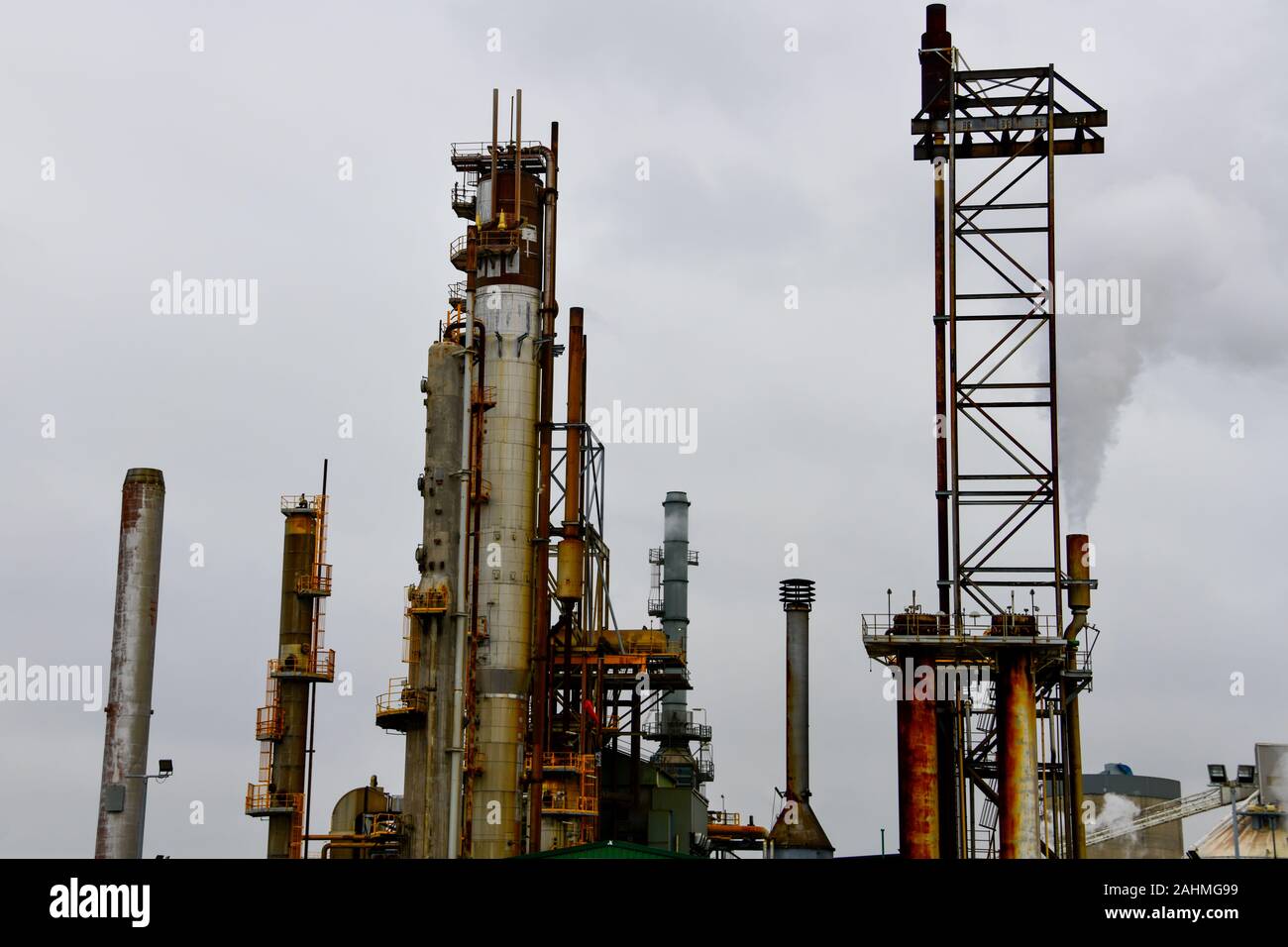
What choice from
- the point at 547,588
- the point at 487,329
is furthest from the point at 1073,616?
the point at 487,329

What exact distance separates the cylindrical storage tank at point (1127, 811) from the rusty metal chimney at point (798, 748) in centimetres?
3129

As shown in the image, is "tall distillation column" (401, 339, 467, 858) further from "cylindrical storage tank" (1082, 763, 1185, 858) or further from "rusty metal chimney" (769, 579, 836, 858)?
"cylindrical storage tank" (1082, 763, 1185, 858)

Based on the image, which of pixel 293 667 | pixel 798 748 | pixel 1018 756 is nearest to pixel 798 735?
pixel 798 748

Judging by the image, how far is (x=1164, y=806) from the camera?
111375 mm

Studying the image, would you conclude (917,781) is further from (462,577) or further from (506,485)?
(506,485)

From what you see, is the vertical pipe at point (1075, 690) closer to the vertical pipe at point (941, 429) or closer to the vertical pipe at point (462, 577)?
the vertical pipe at point (941, 429)

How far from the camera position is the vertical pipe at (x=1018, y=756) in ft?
192

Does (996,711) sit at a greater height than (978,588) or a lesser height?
lesser

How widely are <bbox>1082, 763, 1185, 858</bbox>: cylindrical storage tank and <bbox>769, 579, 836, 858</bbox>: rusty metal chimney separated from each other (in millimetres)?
31291

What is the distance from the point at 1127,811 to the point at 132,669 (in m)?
68.1

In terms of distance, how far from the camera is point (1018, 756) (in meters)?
58.9
